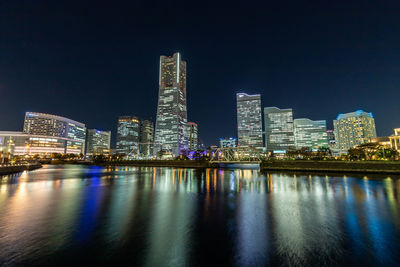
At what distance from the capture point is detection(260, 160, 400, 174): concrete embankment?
52125 millimetres

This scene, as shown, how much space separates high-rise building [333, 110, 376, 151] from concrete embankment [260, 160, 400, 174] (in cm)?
15125

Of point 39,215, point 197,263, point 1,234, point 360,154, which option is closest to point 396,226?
point 197,263

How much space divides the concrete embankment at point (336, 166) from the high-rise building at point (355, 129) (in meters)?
151

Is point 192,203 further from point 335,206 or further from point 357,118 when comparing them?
point 357,118

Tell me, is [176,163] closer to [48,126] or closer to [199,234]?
[199,234]

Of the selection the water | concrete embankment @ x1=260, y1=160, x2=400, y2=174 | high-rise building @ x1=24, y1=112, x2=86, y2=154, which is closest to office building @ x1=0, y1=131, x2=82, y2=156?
high-rise building @ x1=24, y1=112, x2=86, y2=154

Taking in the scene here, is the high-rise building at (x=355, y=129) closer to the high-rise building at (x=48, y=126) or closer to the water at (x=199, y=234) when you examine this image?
the water at (x=199, y=234)

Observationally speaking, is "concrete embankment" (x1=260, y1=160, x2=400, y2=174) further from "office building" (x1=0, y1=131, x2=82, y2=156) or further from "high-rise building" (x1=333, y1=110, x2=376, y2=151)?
"office building" (x1=0, y1=131, x2=82, y2=156)

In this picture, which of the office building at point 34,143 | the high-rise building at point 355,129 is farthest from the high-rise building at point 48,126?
the high-rise building at point 355,129

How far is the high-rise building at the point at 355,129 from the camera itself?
177m

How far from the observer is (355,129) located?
180m

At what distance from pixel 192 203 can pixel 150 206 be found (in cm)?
432

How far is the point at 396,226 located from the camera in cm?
1294

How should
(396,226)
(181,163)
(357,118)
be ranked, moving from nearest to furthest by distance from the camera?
1. (396,226)
2. (181,163)
3. (357,118)
